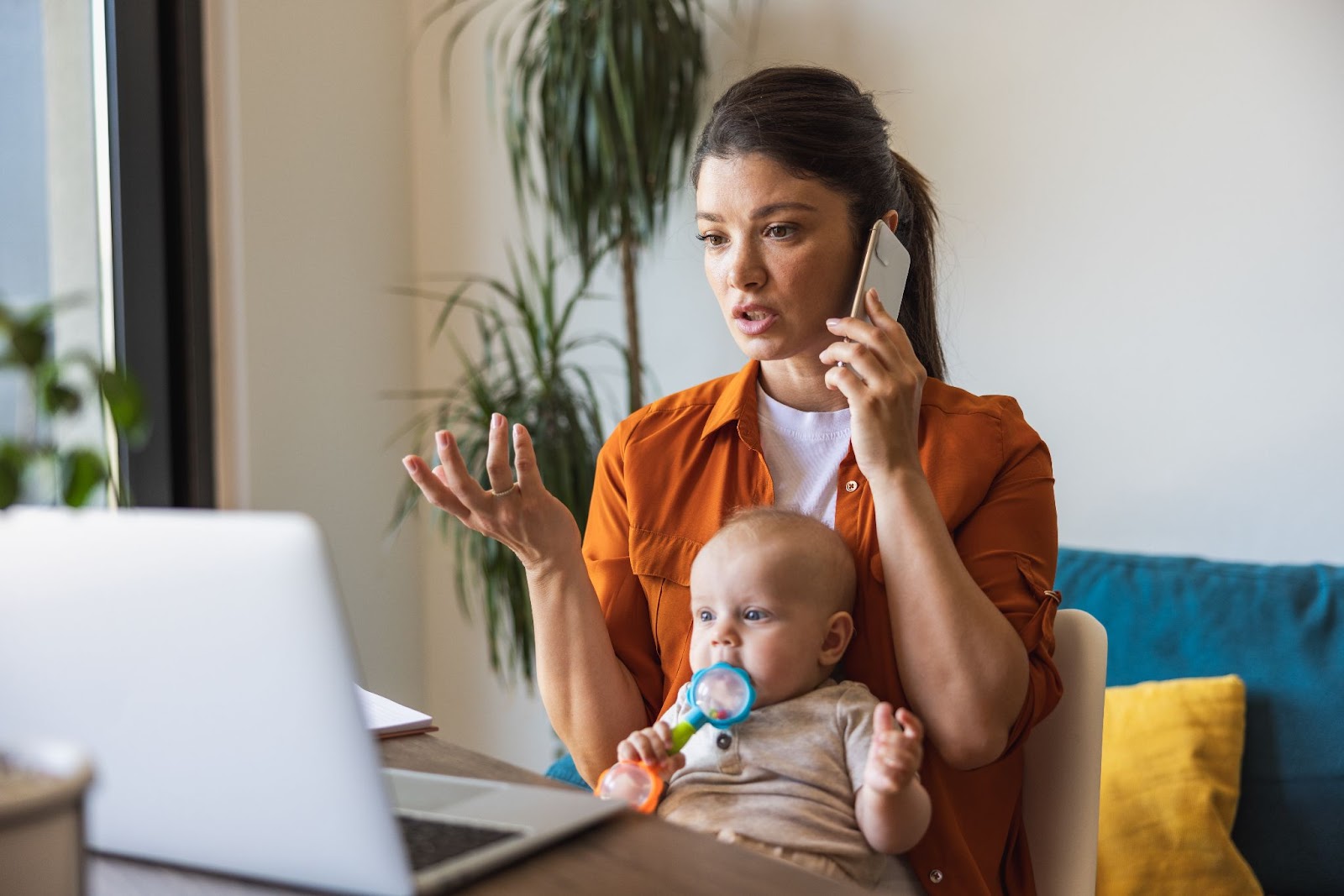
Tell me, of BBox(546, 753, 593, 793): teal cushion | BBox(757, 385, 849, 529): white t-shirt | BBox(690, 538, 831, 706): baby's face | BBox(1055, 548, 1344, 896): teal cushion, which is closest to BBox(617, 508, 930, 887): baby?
BBox(690, 538, 831, 706): baby's face

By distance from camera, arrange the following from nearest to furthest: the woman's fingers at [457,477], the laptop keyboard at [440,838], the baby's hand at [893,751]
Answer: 1. the laptop keyboard at [440,838]
2. the baby's hand at [893,751]
3. the woman's fingers at [457,477]

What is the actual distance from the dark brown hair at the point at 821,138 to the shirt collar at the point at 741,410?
0.71 ft

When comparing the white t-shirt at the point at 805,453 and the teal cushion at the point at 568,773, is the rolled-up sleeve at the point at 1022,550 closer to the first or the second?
the white t-shirt at the point at 805,453

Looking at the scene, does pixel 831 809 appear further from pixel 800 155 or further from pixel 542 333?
pixel 542 333

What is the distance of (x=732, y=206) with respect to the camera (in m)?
1.46

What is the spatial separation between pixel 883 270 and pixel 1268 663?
0.97 metres

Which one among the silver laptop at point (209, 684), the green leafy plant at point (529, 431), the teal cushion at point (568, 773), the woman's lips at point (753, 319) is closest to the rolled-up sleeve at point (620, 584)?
the woman's lips at point (753, 319)

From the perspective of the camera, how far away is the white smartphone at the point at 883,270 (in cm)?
143

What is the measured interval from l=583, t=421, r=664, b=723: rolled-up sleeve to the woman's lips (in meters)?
0.23

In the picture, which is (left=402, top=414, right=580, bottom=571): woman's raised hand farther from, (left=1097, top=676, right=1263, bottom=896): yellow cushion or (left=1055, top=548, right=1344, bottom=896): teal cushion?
(left=1055, top=548, right=1344, bottom=896): teal cushion

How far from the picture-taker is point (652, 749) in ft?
3.66

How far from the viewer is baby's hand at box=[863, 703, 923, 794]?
1.04 m

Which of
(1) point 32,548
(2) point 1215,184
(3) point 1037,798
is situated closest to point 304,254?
(2) point 1215,184

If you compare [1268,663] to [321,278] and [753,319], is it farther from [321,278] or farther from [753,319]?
[321,278]
